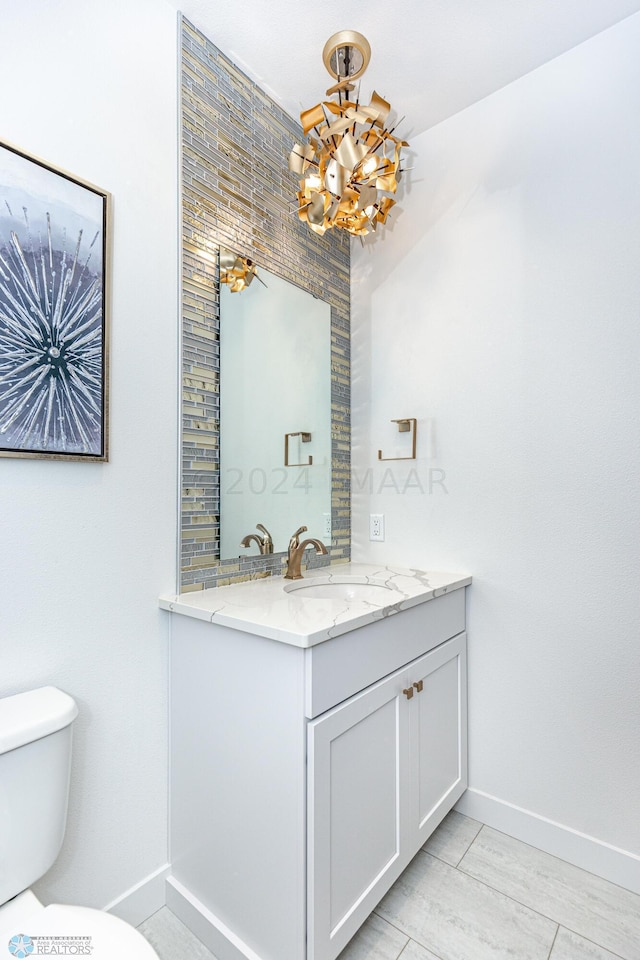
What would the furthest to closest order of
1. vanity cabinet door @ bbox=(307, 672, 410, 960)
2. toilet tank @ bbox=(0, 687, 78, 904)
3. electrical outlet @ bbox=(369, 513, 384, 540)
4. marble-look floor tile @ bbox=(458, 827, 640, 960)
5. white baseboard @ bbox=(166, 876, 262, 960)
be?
electrical outlet @ bbox=(369, 513, 384, 540), marble-look floor tile @ bbox=(458, 827, 640, 960), white baseboard @ bbox=(166, 876, 262, 960), vanity cabinet door @ bbox=(307, 672, 410, 960), toilet tank @ bbox=(0, 687, 78, 904)

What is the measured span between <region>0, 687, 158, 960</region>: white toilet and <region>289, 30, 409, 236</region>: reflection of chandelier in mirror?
5.23ft

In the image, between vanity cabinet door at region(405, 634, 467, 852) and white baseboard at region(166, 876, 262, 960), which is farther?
vanity cabinet door at region(405, 634, 467, 852)

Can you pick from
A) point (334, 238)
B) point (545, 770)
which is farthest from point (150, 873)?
point (334, 238)

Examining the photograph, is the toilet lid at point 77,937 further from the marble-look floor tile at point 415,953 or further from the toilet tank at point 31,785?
the marble-look floor tile at point 415,953

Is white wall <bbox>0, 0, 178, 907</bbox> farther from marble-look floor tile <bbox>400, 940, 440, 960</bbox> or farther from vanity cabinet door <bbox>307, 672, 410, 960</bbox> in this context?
marble-look floor tile <bbox>400, 940, 440, 960</bbox>

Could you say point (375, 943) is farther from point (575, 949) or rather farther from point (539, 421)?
point (539, 421)

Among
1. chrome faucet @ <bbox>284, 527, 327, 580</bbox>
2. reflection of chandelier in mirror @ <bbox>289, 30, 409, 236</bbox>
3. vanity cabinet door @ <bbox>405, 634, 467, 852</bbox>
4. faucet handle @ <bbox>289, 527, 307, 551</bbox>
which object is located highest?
reflection of chandelier in mirror @ <bbox>289, 30, 409, 236</bbox>

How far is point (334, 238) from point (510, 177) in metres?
0.71

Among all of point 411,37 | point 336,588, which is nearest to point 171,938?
point 336,588

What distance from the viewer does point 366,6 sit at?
143 centimetres

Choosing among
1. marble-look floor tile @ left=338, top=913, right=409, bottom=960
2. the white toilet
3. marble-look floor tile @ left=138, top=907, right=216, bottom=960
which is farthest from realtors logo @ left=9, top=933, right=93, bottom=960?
marble-look floor tile @ left=338, top=913, right=409, bottom=960

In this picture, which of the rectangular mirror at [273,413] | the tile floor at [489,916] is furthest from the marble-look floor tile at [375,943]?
the rectangular mirror at [273,413]

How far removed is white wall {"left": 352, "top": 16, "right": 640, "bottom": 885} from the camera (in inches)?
57.3

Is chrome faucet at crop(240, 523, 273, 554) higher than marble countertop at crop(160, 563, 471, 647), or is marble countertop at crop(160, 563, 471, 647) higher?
chrome faucet at crop(240, 523, 273, 554)
